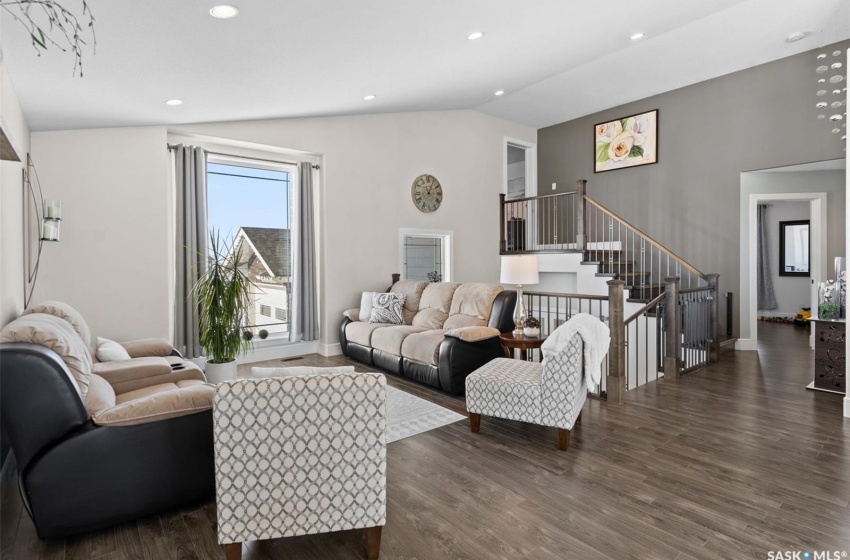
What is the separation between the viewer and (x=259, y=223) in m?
5.85

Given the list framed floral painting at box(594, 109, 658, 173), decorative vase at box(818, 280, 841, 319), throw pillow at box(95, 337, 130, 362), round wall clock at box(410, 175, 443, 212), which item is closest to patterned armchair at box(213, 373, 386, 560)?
throw pillow at box(95, 337, 130, 362)

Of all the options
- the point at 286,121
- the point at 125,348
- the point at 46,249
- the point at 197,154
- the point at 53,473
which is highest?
the point at 286,121

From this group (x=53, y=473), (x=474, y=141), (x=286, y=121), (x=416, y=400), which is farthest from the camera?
(x=474, y=141)

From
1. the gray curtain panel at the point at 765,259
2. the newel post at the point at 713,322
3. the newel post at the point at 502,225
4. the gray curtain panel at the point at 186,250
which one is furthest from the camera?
the gray curtain panel at the point at 765,259

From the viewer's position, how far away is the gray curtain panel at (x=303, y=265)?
19.7 ft

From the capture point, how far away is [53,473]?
6.46ft

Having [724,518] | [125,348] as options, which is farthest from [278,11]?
[724,518]

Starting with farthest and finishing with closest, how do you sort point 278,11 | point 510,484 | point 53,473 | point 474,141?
point 474,141
point 278,11
point 510,484
point 53,473

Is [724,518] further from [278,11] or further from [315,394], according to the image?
[278,11]

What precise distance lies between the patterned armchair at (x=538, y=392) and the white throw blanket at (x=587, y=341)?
35 millimetres

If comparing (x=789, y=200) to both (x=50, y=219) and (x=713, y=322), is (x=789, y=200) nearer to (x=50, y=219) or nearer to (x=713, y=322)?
(x=713, y=322)

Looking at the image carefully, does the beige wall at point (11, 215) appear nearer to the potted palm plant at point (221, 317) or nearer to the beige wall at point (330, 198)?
the beige wall at point (330, 198)

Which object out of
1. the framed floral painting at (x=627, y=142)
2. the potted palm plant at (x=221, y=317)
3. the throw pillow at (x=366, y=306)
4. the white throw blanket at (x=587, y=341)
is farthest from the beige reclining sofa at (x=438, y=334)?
the framed floral painting at (x=627, y=142)

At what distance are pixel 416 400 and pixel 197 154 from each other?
12.1 feet
